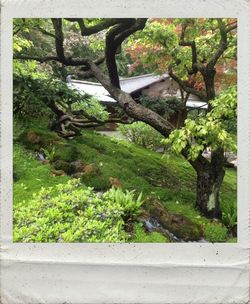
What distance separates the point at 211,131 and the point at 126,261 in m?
1.76

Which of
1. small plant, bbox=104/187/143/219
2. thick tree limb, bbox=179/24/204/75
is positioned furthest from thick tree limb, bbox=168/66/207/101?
small plant, bbox=104/187/143/219

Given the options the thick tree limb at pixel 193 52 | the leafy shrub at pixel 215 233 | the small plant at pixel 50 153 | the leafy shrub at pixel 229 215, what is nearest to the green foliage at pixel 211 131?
the thick tree limb at pixel 193 52

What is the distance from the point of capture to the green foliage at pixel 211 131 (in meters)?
4.84

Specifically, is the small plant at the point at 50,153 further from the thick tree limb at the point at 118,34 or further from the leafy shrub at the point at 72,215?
the thick tree limb at the point at 118,34

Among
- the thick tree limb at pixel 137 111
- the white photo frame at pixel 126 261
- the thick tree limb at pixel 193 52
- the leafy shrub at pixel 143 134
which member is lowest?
the white photo frame at pixel 126 261

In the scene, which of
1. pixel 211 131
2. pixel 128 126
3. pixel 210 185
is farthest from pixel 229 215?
pixel 128 126

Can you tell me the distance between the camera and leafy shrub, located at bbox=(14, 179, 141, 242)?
467 centimetres

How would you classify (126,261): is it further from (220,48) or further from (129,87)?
(220,48)

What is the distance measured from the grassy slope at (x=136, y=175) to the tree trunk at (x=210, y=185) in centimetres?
8

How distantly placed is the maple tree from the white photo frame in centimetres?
58

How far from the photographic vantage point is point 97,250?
14.9 ft

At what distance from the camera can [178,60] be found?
17.5ft

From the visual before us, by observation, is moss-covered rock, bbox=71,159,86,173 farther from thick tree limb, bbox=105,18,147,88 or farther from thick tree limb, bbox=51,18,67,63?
thick tree limb, bbox=51,18,67,63

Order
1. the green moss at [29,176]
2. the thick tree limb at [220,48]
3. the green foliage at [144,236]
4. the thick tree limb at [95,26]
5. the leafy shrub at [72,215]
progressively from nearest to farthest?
the leafy shrub at [72,215] < the green foliage at [144,236] < the green moss at [29,176] < the thick tree limb at [95,26] < the thick tree limb at [220,48]
